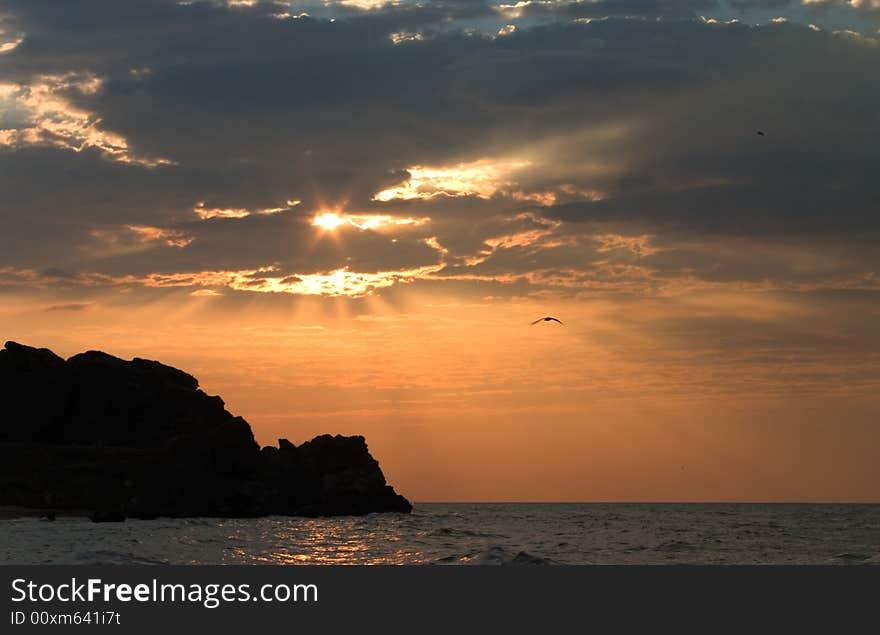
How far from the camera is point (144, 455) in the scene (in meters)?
161

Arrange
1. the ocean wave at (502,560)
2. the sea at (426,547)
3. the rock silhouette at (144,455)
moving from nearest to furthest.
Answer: the ocean wave at (502,560) → the sea at (426,547) → the rock silhouette at (144,455)

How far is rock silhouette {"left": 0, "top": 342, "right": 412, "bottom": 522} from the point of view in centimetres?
15288

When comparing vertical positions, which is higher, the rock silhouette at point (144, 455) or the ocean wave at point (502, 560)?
the rock silhouette at point (144, 455)

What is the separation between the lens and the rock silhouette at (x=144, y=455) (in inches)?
6019

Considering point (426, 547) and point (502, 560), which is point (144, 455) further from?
point (502, 560)

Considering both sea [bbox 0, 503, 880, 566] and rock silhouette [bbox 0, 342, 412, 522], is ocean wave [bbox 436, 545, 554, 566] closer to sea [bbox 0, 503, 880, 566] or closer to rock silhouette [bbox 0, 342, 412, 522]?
sea [bbox 0, 503, 880, 566]

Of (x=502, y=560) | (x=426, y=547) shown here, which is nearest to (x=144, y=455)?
(x=426, y=547)

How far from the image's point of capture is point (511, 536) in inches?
4053

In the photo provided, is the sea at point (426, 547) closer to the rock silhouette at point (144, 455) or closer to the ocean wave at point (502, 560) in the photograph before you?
the ocean wave at point (502, 560)

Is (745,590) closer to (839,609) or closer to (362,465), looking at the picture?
(839,609)

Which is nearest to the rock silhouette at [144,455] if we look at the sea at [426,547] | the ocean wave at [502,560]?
the sea at [426,547]

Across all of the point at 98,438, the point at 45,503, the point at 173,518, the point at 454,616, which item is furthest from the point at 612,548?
the point at 98,438

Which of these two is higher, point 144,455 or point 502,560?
point 144,455

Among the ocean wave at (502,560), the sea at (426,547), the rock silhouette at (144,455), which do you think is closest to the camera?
the ocean wave at (502,560)
